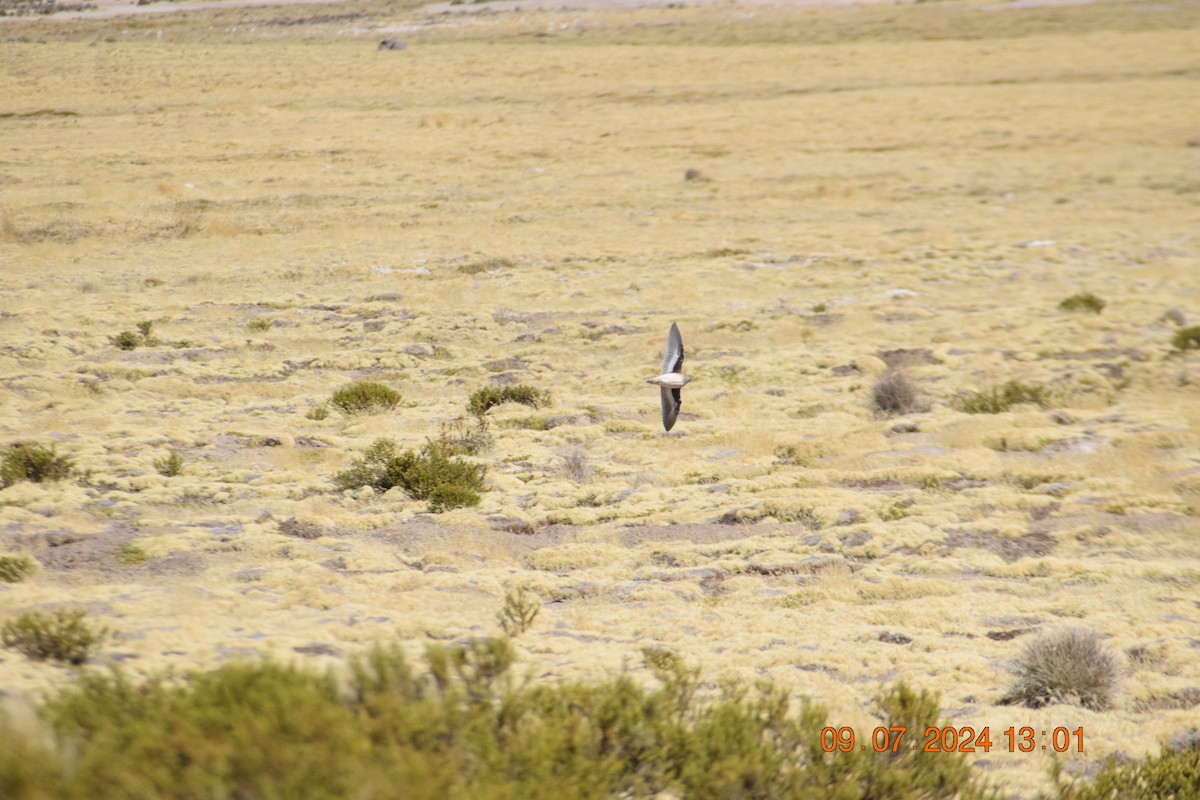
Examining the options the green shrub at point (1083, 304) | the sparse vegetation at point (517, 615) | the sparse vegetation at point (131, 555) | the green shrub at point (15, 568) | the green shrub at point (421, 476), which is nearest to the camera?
the sparse vegetation at point (517, 615)

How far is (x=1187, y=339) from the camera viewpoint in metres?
12.8

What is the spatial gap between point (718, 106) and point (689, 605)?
2512cm

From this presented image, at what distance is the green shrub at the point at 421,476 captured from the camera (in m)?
8.51

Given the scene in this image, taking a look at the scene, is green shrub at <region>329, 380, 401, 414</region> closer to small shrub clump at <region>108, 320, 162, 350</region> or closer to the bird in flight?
small shrub clump at <region>108, 320, 162, 350</region>

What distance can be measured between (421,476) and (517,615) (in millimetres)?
2761

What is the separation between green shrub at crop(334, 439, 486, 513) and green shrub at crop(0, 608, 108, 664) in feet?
12.0

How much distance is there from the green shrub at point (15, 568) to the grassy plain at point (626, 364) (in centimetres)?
28

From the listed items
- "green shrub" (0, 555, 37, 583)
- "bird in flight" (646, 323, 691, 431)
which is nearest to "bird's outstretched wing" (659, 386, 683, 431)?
"bird in flight" (646, 323, 691, 431)

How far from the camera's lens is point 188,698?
352 centimetres

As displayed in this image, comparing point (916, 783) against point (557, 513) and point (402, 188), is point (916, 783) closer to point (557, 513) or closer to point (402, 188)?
point (557, 513)

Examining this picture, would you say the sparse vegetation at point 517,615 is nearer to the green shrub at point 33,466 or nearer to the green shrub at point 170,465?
the green shrub at point 170,465

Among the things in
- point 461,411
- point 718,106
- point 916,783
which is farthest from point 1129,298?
point 718,106

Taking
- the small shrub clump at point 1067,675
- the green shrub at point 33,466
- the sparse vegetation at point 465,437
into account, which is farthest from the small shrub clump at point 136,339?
the small shrub clump at point 1067,675
